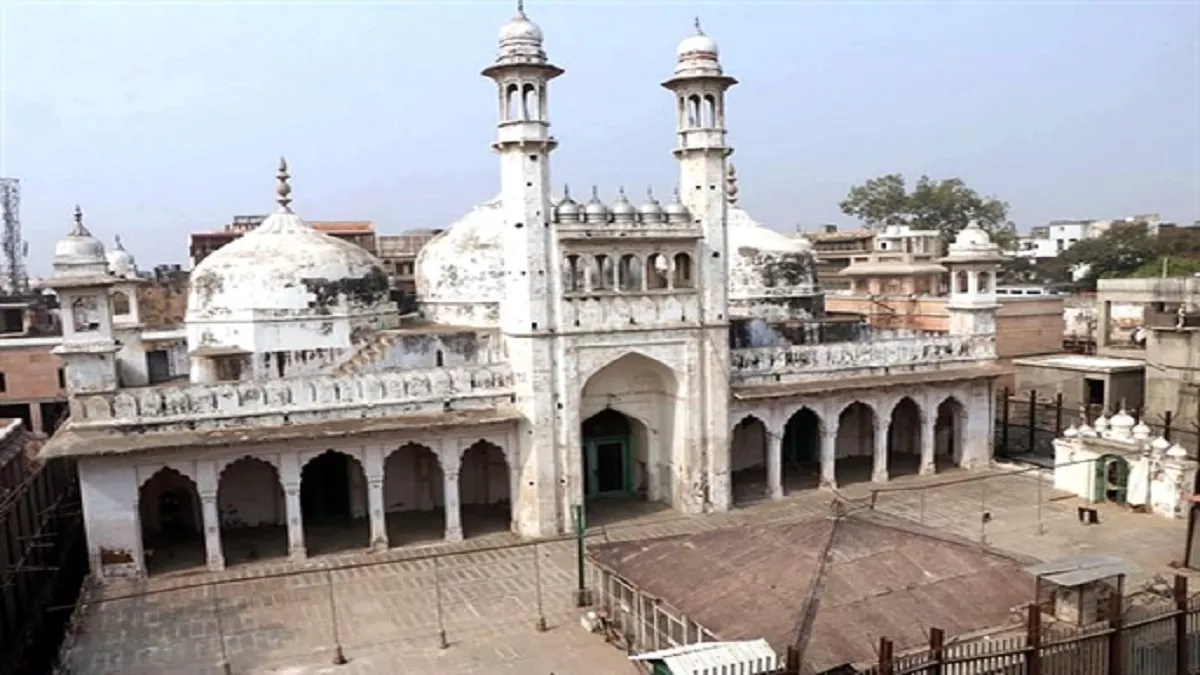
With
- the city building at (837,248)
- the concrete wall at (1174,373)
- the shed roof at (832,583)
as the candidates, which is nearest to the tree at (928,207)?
the city building at (837,248)

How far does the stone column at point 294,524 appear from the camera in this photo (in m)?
17.6

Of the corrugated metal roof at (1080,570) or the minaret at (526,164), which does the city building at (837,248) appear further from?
the corrugated metal roof at (1080,570)

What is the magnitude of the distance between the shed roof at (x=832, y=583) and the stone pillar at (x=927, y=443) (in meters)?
10.2

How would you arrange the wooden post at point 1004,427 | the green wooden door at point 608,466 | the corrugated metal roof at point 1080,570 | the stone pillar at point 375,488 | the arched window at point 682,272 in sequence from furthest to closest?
the wooden post at point 1004,427
the green wooden door at point 608,466
the arched window at point 682,272
the stone pillar at point 375,488
the corrugated metal roof at point 1080,570

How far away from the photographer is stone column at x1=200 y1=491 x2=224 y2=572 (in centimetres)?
1711

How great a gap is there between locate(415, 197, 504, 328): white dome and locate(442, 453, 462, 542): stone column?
4.98m

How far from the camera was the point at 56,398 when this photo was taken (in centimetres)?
2898

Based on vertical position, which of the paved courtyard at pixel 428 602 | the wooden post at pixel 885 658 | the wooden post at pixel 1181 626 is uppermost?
the wooden post at pixel 885 658

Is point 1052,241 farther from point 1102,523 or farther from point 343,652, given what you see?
point 343,652

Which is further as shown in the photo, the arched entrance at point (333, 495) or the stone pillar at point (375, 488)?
the arched entrance at point (333, 495)

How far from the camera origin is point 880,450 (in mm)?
22672

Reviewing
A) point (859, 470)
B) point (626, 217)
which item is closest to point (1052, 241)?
point (859, 470)

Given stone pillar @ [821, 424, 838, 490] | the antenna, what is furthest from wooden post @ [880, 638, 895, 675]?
the antenna

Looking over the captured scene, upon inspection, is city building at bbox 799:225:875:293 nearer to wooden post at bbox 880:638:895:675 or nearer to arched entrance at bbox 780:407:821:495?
arched entrance at bbox 780:407:821:495
